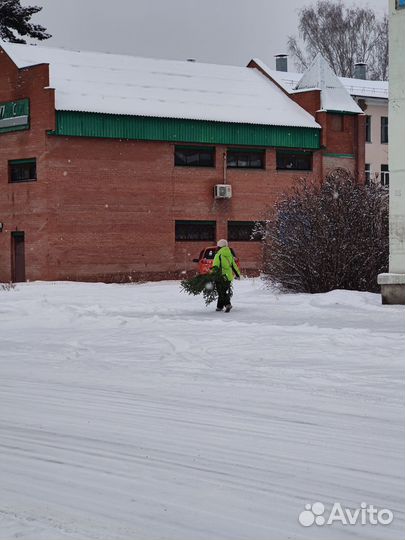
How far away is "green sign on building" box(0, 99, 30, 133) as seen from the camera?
145 ft

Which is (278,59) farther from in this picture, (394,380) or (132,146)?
(394,380)

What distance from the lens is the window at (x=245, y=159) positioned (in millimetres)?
48594

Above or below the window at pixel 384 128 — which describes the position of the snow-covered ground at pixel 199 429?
below

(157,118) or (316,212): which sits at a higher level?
(157,118)

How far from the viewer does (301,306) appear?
942 inches

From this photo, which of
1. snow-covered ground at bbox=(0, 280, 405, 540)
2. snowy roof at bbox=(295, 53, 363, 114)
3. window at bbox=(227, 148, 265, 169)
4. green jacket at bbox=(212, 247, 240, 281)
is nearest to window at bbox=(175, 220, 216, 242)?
window at bbox=(227, 148, 265, 169)

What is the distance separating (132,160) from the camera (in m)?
45.5

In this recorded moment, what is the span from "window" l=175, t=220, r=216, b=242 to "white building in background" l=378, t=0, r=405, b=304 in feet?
78.2

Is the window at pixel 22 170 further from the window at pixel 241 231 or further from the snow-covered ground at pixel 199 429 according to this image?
the snow-covered ground at pixel 199 429

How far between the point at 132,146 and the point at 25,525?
39.4m

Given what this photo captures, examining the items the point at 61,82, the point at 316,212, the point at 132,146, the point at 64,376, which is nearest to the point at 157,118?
the point at 132,146

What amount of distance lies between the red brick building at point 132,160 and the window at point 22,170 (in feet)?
0.20

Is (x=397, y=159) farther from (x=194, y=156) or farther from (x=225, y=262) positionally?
(x=194, y=156)
